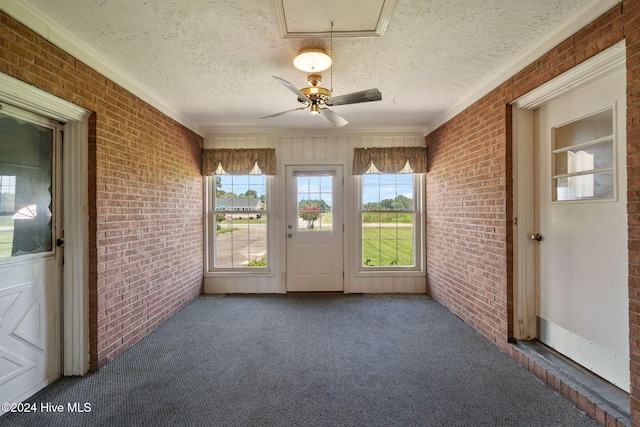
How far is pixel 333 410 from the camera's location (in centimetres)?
178

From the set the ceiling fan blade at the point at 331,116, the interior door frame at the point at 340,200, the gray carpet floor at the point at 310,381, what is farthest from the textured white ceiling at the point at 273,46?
the gray carpet floor at the point at 310,381

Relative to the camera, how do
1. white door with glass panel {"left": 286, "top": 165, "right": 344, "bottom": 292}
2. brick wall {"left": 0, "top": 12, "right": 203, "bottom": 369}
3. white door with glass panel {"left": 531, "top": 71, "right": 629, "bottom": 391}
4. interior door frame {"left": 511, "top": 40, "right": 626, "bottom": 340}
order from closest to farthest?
white door with glass panel {"left": 531, "top": 71, "right": 629, "bottom": 391}
brick wall {"left": 0, "top": 12, "right": 203, "bottom": 369}
interior door frame {"left": 511, "top": 40, "right": 626, "bottom": 340}
white door with glass panel {"left": 286, "top": 165, "right": 344, "bottom": 292}

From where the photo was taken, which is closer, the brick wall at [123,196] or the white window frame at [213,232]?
the brick wall at [123,196]

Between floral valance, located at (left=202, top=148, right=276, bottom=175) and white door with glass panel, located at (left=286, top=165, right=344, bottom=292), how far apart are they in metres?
0.35

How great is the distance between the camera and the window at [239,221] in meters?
4.25

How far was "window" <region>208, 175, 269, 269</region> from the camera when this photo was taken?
13.9 feet

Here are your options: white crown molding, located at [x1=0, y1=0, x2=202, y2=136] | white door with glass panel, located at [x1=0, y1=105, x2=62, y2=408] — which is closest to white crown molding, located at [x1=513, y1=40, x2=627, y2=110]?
white crown molding, located at [x1=0, y1=0, x2=202, y2=136]

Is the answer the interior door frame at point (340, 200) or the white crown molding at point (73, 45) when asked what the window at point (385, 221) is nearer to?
the interior door frame at point (340, 200)

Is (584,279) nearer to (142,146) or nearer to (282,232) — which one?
(282,232)

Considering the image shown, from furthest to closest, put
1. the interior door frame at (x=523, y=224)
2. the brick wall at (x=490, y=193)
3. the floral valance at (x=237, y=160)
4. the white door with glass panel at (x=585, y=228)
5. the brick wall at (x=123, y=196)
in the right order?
1. the floral valance at (x=237, y=160)
2. the interior door frame at (x=523, y=224)
3. the brick wall at (x=123, y=196)
4. the white door with glass panel at (x=585, y=228)
5. the brick wall at (x=490, y=193)

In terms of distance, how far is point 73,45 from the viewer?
199 cm

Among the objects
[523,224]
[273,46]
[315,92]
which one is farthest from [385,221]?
[273,46]

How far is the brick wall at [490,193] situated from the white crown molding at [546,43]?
0.04 meters

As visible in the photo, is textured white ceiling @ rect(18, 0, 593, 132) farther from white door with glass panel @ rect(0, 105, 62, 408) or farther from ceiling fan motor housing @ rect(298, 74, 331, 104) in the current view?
white door with glass panel @ rect(0, 105, 62, 408)
